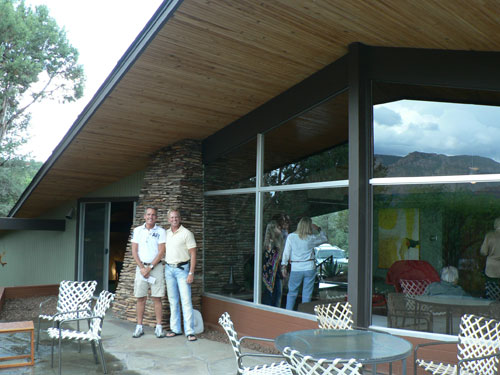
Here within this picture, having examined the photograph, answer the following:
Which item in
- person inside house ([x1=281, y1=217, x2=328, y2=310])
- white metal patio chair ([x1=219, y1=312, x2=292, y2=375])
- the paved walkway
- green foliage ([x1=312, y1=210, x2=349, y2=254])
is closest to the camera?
white metal patio chair ([x1=219, y1=312, x2=292, y2=375])

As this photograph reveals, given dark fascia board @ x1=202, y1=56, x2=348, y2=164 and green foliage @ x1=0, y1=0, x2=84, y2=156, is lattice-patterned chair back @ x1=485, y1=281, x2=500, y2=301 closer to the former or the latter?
dark fascia board @ x1=202, y1=56, x2=348, y2=164

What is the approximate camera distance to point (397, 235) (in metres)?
4.86

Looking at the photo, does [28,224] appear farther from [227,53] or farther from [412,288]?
[412,288]

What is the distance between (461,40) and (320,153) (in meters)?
1.93

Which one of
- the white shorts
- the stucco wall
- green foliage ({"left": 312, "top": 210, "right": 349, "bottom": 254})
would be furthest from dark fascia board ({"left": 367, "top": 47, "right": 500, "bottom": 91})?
the stucco wall

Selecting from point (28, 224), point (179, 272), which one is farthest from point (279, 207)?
point (28, 224)

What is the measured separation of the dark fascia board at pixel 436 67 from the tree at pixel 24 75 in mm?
16825

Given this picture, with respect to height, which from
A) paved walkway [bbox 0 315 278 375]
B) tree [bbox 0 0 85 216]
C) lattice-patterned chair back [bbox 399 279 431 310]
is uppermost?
tree [bbox 0 0 85 216]

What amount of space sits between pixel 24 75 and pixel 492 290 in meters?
20.5

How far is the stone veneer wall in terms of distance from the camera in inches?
285

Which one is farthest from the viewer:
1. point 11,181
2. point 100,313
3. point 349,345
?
point 11,181

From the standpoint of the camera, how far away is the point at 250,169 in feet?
22.0

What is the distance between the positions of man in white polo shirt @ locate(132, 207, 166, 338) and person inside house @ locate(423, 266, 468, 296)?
345cm

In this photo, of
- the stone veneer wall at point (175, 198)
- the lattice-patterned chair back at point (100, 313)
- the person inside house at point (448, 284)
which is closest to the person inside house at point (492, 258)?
the person inside house at point (448, 284)
